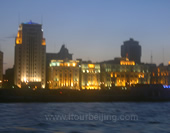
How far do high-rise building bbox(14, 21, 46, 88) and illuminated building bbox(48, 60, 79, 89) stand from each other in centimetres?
559

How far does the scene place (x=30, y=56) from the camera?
154 meters

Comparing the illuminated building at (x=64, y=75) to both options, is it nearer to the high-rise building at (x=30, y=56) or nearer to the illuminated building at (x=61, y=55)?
the high-rise building at (x=30, y=56)

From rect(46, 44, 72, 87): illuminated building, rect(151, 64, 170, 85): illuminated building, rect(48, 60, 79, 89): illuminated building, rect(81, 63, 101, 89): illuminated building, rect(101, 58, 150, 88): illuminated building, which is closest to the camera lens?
rect(48, 60, 79, 89): illuminated building

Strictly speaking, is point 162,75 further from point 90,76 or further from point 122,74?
point 90,76

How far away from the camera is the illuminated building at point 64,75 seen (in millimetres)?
154500

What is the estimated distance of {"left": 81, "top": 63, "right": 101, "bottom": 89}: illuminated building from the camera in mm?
160250

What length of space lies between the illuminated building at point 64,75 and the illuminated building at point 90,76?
3854 mm

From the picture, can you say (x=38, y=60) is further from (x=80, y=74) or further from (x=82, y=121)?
(x=82, y=121)

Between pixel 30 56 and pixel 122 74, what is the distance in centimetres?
4610

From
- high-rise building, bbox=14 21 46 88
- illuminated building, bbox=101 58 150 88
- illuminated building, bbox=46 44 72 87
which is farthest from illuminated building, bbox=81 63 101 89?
illuminated building, bbox=46 44 72 87

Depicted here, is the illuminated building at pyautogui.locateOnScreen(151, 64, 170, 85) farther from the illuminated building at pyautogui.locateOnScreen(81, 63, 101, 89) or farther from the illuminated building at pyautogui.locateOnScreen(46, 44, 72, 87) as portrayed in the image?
the illuminated building at pyautogui.locateOnScreen(46, 44, 72, 87)

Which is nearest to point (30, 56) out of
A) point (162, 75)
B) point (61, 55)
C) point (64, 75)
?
point (64, 75)

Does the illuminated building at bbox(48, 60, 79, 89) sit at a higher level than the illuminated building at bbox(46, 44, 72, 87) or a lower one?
lower

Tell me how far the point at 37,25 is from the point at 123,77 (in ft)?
161
